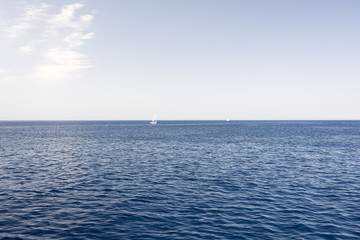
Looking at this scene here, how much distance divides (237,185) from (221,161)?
56.8 feet

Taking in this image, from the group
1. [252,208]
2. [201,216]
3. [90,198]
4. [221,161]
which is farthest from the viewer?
[221,161]

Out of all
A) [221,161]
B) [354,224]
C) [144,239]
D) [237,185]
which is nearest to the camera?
[144,239]

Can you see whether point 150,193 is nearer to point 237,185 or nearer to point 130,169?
point 237,185

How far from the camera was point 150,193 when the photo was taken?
2816 cm

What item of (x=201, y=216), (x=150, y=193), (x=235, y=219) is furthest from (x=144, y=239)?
(x=150, y=193)

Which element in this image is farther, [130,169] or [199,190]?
[130,169]

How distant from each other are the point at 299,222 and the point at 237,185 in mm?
11491

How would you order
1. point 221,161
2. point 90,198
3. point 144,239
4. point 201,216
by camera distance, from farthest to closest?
point 221,161 < point 90,198 < point 201,216 < point 144,239

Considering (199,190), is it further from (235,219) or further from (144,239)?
(144,239)

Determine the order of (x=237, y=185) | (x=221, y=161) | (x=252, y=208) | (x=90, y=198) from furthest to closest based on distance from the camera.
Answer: (x=221, y=161) → (x=237, y=185) → (x=90, y=198) → (x=252, y=208)

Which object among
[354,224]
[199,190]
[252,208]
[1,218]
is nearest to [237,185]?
[199,190]

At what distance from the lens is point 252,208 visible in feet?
77.3

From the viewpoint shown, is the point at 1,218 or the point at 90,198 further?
the point at 90,198

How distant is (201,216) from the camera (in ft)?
70.6
